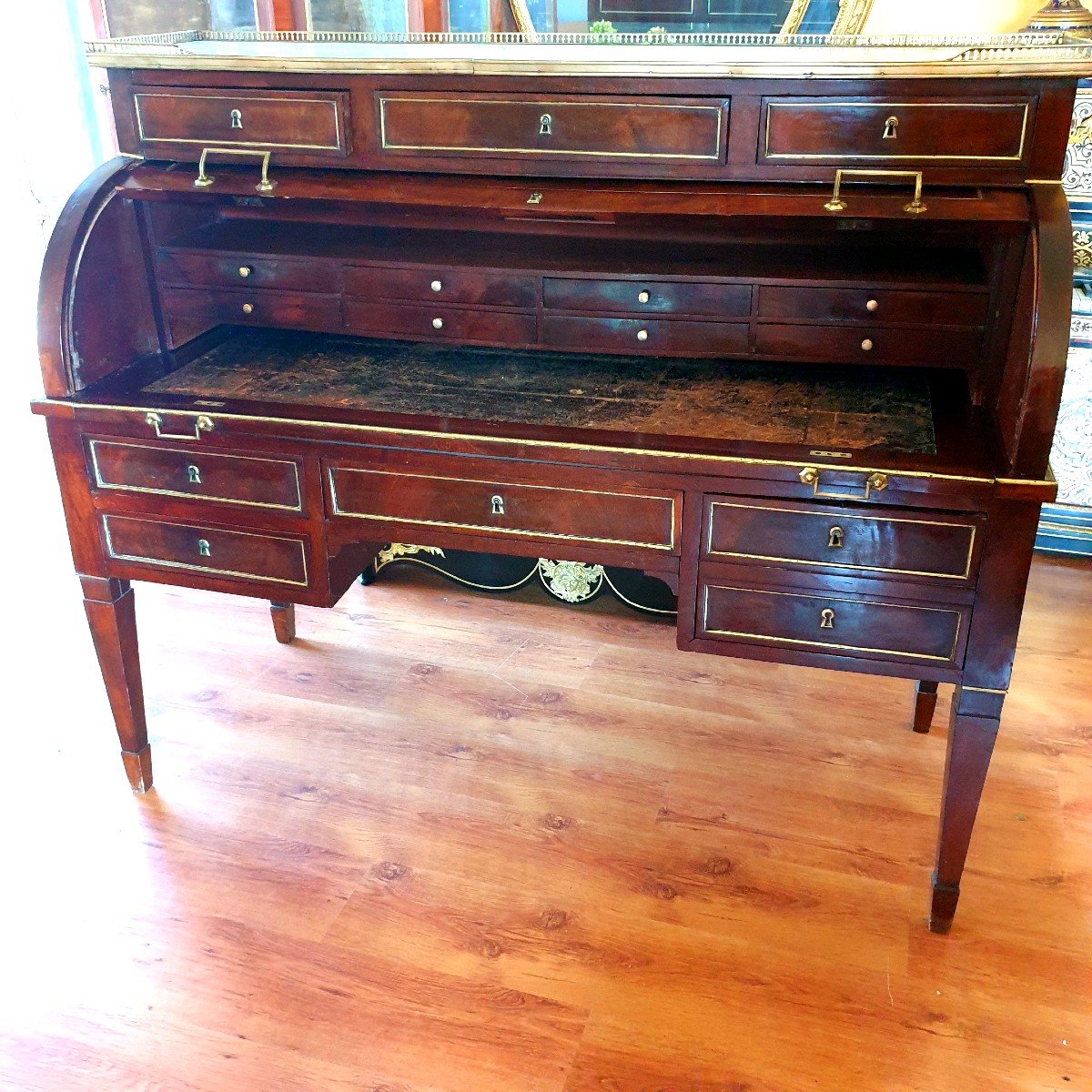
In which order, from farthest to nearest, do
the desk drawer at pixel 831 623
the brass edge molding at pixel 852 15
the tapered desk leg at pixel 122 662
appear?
1. the brass edge molding at pixel 852 15
2. the tapered desk leg at pixel 122 662
3. the desk drawer at pixel 831 623

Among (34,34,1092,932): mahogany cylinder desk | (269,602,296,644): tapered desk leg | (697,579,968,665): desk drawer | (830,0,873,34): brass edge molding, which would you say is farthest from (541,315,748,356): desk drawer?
(269,602,296,644): tapered desk leg

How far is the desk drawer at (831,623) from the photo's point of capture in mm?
1688

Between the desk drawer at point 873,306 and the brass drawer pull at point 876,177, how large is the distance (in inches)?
6.7

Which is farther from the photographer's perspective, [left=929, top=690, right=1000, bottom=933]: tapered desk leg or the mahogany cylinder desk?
[left=929, top=690, right=1000, bottom=933]: tapered desk leg

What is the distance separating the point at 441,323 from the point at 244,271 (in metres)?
0.39

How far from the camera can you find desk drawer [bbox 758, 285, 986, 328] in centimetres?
176

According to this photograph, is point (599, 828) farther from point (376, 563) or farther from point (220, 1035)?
point (376, 563)

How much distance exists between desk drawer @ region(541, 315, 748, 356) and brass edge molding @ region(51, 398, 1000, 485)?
0.29 m

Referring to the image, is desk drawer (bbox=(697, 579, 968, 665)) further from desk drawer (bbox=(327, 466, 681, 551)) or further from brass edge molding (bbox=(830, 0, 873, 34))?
brass edge molding (bbox=(830, 0, 873, 34))

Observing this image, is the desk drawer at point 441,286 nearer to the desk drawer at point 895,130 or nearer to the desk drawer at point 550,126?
the desk drawer at point 550,126

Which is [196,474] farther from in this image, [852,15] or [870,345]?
[852,15]

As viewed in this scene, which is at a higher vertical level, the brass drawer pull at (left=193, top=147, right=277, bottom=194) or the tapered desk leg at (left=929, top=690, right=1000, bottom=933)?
the brass drawer pull at (left=193, top=147, right=277, bottom=194)

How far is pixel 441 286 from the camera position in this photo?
1.94 metres

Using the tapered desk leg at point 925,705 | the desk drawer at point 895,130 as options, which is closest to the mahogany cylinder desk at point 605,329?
the desk drawer at point 895,130
